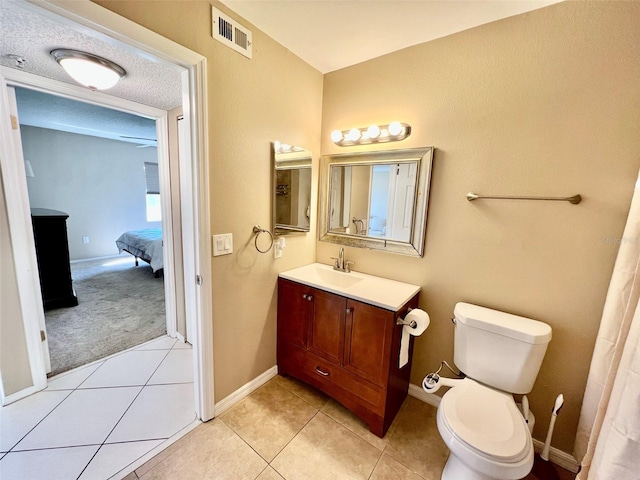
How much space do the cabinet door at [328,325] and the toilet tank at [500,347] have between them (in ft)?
2.35

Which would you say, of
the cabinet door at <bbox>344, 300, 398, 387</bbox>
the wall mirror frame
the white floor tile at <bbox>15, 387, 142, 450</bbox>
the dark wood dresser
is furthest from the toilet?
the dark wood dresser

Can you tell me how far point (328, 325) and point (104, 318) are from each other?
2.74 m

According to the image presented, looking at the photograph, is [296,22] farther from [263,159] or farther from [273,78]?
[263,159]

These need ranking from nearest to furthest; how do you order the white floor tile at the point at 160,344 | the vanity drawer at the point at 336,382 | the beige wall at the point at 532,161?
the beige wall at the point at 532,161
the vanity drawer at the point at 336,382
the white floor tile at the point at 160,344

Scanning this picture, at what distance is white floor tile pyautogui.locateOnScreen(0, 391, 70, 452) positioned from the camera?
1.49 meters

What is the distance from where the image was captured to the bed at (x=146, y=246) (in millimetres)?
3938

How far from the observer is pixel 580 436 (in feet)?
4.39

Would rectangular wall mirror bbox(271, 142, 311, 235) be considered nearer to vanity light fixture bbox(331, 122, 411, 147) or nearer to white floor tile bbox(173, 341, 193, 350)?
vanity light fixture bbox(331, 122, 411, 147)

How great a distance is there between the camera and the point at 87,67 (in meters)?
1.56

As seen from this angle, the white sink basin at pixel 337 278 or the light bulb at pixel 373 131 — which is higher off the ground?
the light bulb at pixel 373 131

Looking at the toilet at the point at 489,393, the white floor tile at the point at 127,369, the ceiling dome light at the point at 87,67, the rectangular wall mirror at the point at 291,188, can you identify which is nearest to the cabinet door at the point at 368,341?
the toilet at the point at 489,393

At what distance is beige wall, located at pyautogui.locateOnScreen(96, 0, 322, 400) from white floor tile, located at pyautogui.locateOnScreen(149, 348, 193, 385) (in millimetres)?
547

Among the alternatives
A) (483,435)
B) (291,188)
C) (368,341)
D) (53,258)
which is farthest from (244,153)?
(53,258)

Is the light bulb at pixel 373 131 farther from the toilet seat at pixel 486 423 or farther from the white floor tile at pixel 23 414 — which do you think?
the white floor tile at pixel 23 414
